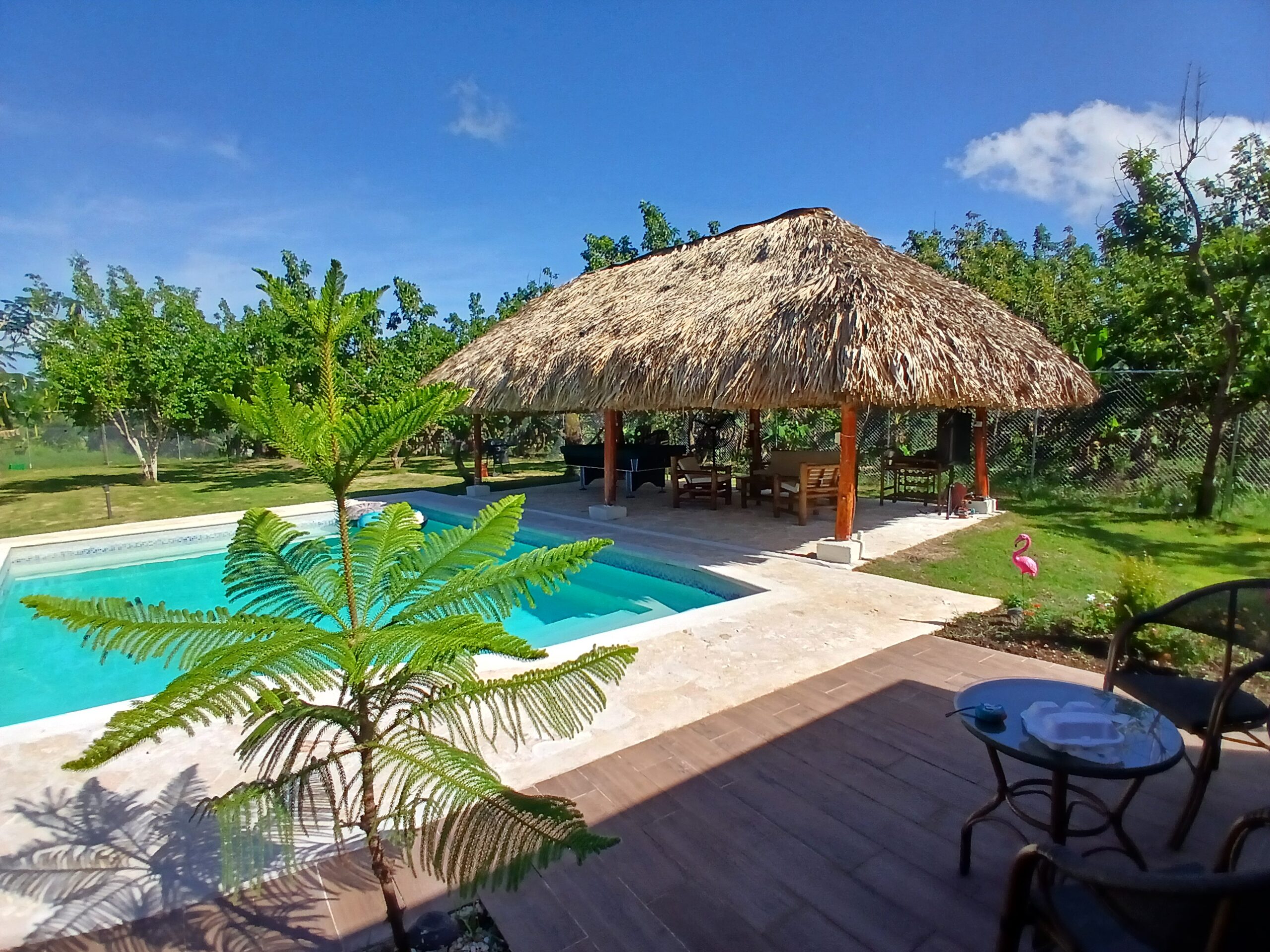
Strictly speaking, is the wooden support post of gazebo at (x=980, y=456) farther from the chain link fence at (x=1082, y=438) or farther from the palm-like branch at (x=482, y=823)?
the palm-like branch at (x=482, y=823)

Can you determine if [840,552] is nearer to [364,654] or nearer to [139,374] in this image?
[364,654]

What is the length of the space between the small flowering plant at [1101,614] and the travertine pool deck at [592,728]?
2.64 ft

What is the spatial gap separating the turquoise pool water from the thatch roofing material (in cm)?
233

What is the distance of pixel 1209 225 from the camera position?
10.6 meters

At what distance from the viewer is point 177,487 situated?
15242 mm

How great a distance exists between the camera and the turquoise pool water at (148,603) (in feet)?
19.0

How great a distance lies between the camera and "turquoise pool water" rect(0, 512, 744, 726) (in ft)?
19.0

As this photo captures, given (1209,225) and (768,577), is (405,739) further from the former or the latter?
(1209,225)

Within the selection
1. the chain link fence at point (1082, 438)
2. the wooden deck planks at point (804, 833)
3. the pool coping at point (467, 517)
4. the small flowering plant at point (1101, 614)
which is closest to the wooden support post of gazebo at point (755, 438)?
the chain link fence at point (1082, 438)

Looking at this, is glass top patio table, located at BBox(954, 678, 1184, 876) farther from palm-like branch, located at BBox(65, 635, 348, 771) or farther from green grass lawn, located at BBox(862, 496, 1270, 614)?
green grass lawn, located at BBox(862, 496, 1270, 614)

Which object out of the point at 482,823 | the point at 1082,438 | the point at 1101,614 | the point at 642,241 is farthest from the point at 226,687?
the point at 642,241

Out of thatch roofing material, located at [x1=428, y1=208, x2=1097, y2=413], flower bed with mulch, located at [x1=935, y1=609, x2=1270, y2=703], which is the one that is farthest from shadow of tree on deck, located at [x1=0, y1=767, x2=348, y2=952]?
thatch roofing material, located at [x1=428, y1=208, x2=1097, y2=413]

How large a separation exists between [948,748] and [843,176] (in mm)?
16949

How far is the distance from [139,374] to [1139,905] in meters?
18.5
